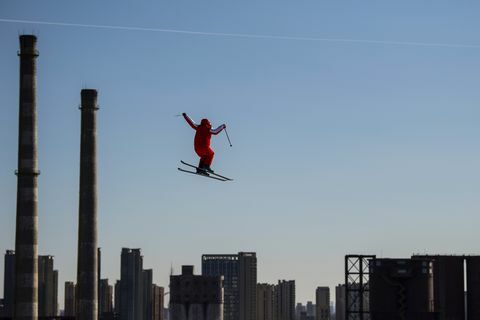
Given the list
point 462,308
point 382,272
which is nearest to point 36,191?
point 382,272

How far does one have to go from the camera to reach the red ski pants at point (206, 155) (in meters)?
44.6

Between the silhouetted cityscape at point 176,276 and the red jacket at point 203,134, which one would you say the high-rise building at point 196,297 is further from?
the red jacket at point 203,134

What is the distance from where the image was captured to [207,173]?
4456cm

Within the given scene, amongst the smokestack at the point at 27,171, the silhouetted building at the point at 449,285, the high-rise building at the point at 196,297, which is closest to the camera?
the smokestack at the point at 27,171

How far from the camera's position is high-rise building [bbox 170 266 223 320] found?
155000 millimetres

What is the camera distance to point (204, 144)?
44.5 metres

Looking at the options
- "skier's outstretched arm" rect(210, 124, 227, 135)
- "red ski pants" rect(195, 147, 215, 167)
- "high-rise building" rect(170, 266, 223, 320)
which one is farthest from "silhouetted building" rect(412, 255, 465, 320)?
"skier's outstretched arm" rect(210, 124, 227, 135)

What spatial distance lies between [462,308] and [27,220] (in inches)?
3274

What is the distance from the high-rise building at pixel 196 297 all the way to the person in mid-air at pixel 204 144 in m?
111

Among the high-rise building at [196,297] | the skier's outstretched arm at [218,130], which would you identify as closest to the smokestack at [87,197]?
the skier's outstretched arm at [218,130]

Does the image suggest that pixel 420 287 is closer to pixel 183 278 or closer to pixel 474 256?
pixel 474 256

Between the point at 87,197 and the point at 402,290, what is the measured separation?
57.2 m

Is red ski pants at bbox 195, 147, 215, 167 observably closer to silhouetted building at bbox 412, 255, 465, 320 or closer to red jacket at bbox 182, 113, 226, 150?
red jacket at bbox 182, 113, 226, 150

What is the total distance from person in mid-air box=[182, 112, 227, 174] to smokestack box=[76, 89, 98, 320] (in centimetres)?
5174
